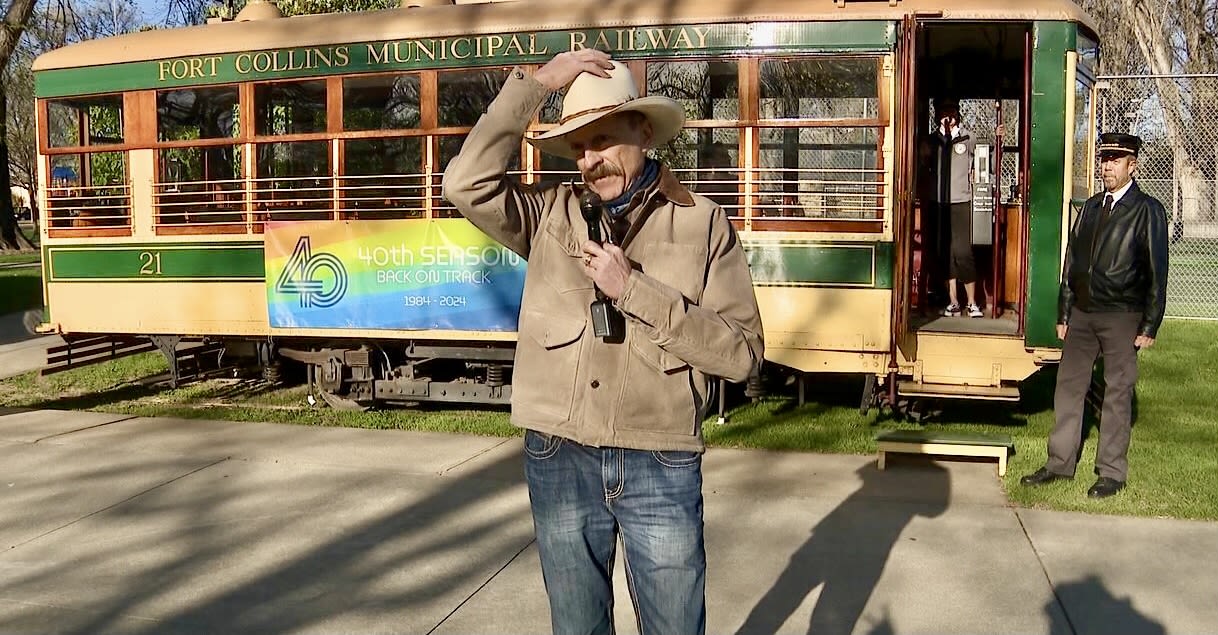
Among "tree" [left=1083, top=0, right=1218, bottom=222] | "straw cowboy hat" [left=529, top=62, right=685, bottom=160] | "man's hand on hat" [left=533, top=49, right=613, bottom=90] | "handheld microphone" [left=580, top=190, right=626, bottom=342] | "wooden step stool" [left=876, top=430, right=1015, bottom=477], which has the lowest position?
"wooden step stool" [left=876, top=430, right=1015, bottom=477]

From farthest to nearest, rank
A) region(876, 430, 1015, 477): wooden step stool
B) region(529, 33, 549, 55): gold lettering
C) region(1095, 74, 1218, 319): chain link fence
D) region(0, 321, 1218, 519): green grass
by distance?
region(1095, 74, 1218, 319): chain link fence
region(529, 33, 549, 55): gold lettering
region(876, 430, 1015, 477): wooden step stool
region(0, 321, 1218, 519): green grass

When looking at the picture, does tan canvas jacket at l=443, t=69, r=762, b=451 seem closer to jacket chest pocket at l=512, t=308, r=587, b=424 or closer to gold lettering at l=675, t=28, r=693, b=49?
jacket chest pocket at l=512, t=308, r=587, b=424

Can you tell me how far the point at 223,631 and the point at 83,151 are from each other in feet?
19.6

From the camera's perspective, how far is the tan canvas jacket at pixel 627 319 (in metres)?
2.83

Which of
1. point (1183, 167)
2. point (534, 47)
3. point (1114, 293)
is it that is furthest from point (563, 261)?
point (1183, 167)

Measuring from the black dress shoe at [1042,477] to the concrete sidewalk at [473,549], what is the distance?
0.21 m

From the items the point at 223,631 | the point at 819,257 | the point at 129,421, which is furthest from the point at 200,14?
the point at 223,631

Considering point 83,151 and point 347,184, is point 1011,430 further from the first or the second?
point 83,151

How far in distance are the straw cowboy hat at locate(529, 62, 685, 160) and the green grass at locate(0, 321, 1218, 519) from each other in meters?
4.28

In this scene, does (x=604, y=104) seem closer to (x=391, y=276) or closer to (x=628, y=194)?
(x=628, y=194)

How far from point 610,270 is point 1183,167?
1849 cm

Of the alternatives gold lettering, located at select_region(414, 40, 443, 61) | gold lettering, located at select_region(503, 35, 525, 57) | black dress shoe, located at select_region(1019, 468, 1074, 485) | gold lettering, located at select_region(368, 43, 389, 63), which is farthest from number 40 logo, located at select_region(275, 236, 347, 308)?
black dress shoe, located at select_region(1019, 468, 1074, 485)

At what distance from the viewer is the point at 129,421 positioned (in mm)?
8680

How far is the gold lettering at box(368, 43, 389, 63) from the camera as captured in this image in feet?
27.3
